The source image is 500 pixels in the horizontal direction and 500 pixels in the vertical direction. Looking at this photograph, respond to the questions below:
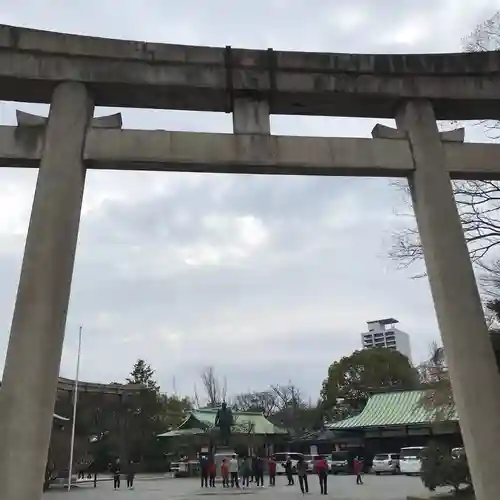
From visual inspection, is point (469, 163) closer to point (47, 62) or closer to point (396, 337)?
point (47, 62)

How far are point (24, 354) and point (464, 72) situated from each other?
7311mm

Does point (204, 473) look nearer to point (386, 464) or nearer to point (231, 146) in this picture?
point (386, 464)

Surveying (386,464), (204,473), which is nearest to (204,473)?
(204,473)

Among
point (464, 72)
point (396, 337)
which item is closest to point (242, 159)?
point (464, 72)

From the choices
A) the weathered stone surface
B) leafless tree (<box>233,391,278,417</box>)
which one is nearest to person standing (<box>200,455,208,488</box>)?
the weathered stone surface

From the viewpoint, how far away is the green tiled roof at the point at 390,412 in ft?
116

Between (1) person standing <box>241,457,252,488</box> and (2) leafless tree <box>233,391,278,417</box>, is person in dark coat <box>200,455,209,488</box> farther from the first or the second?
(2) leafless tree <box>233,391,278,417</box>

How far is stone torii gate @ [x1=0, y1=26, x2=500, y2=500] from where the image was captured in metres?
7.13

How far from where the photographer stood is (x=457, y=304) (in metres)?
7.79

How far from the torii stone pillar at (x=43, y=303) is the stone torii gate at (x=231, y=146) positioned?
1 cm

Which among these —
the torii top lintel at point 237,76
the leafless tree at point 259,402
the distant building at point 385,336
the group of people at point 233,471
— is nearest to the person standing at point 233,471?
the group of people at point 233,471

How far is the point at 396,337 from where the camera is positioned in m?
99.7

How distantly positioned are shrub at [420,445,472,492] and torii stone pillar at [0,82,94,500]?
13.7 meters

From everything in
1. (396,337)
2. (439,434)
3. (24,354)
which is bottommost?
(24,354)
